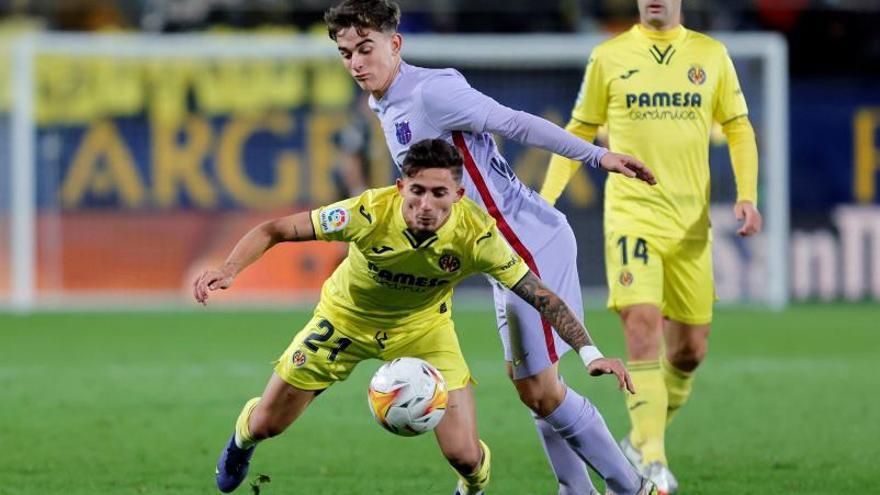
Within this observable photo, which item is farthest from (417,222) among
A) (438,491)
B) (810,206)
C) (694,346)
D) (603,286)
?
(810,206)

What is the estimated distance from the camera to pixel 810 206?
18.1 m

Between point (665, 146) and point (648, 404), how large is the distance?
1.20 meters

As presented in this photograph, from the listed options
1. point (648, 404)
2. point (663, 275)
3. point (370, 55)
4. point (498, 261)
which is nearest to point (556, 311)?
point (498, 261)

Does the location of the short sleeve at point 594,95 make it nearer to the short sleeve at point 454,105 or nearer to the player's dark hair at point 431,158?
the short sleeve at point 454,105

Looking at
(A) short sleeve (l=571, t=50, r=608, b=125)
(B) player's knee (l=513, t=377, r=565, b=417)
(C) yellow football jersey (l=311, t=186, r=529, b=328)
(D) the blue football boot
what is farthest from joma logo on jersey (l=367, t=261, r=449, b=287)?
(A) short sleeve (l=571, t=50, r=608, b=125)

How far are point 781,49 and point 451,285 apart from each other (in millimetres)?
11810

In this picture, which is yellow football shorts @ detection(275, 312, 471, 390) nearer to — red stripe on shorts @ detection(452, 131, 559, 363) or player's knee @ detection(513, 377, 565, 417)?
player's knee @ detection(513, 377, 565, 417)

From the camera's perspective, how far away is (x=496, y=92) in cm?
1780

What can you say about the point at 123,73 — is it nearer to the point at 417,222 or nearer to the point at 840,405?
the point at 840,405

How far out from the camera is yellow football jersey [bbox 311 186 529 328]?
603 centimetres

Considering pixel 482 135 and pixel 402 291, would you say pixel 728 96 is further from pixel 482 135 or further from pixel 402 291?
pixel 402 291

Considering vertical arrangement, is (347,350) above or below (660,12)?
below

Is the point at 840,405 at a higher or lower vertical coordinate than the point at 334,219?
lower

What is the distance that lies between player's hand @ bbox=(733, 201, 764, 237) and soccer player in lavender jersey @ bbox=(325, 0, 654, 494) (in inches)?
43.0
